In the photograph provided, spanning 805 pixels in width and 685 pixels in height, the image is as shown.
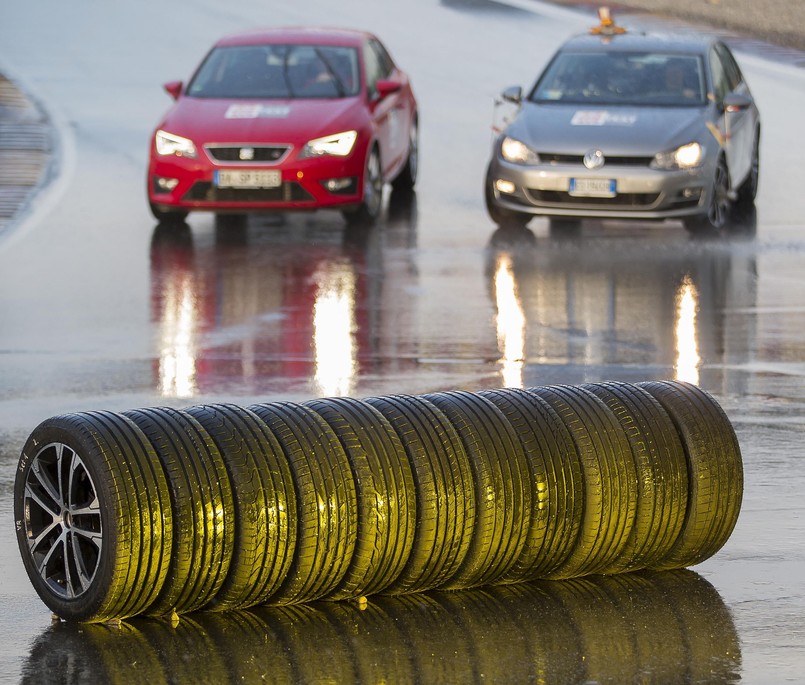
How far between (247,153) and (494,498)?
1037 centimetres

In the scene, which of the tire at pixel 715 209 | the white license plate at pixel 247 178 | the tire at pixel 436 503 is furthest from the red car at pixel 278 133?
the tire at pixel 436 503

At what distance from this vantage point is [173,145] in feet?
58.4

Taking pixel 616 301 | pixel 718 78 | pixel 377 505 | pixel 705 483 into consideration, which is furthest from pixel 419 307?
pixel 377 505

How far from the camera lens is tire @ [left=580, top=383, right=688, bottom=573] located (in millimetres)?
7965

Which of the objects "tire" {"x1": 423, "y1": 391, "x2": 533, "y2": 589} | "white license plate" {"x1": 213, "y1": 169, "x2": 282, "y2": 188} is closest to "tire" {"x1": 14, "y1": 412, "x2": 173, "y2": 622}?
"tire" {"x1": 423, "y1": 391, "x2": 533, "y2": 589}

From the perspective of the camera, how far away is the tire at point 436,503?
7.58m

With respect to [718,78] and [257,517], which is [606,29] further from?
[257,517]

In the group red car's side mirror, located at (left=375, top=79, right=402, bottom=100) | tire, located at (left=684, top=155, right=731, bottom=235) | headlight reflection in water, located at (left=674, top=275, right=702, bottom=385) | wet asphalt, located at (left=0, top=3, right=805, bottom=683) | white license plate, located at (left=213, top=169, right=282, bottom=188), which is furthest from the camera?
red car's side mirror, located at (left=375, top=79, right=402, bottom=100)

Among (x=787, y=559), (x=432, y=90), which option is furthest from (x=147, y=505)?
(x=432, y=90)

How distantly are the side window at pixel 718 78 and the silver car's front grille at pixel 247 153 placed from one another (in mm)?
3886

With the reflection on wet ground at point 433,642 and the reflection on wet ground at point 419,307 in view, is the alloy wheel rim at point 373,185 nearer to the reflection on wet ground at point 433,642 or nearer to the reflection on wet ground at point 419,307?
the reflection on wet ground at point 419,307

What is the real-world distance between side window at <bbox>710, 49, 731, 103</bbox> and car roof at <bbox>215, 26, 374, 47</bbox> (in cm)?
323

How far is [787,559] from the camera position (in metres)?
8.21

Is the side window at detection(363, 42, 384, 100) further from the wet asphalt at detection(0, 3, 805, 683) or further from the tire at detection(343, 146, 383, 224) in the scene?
the wet asphalt at detection(0, 3, 805, 683)
